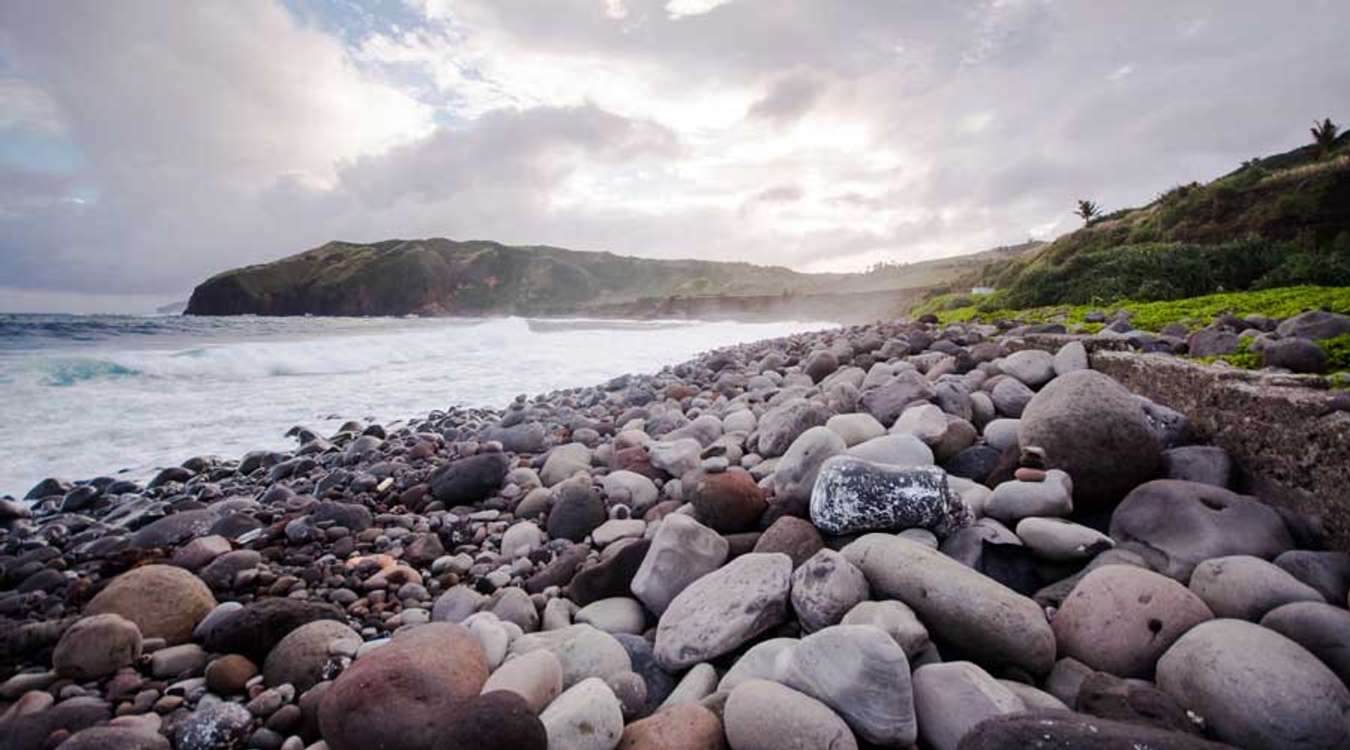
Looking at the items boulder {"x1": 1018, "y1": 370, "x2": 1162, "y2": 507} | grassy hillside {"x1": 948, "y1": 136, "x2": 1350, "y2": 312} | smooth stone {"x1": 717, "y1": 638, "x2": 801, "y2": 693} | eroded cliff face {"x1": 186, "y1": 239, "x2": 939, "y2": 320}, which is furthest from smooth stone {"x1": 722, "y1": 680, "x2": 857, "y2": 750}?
eroded cliff face {"x1": 186, "y1": 239, "x2": 939, "y2": 320}

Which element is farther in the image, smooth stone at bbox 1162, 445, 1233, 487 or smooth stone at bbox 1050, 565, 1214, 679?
smooth stone at bbox 1162, 445, 1233, 487

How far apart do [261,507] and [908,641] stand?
15.4ft

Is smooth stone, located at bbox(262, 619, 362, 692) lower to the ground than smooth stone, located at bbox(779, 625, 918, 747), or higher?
lower

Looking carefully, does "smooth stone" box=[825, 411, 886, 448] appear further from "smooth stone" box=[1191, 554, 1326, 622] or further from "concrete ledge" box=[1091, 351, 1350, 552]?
"smooth stone" box=[1191, 554, 1326, 622]

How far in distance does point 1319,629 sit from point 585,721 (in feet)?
7.27

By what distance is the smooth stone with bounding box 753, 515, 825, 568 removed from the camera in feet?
8.58

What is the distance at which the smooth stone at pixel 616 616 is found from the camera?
2.64m

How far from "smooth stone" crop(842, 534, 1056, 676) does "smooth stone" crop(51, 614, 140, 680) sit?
10.2 ft

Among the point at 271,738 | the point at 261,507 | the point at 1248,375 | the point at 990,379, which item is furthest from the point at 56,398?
the point at 1248,375

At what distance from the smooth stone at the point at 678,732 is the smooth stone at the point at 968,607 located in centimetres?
82

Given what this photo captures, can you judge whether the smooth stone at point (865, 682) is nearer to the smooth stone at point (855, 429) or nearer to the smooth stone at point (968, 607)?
the smooth stone at point (968, 607)

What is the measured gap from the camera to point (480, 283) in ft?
290

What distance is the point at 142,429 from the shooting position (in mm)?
8266

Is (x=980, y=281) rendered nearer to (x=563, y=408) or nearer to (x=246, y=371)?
(x=563, y=408)
